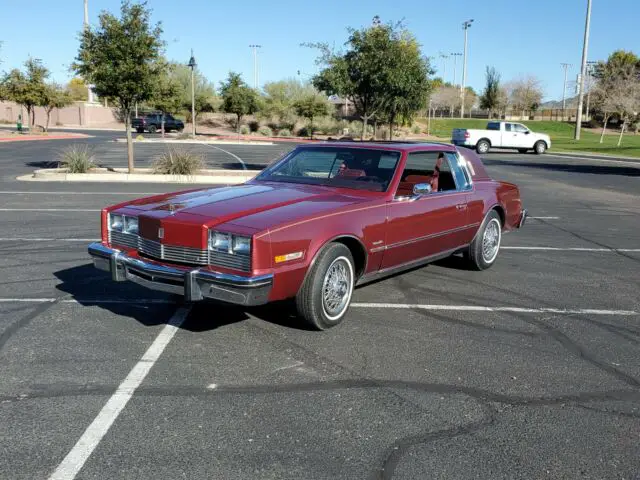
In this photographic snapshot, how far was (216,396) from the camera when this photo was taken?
4.05 metres

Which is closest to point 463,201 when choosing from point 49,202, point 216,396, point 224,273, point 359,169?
point 359,169

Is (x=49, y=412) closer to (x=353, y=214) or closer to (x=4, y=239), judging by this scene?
(x=353, y=214)

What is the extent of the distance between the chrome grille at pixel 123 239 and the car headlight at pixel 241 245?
1.09m

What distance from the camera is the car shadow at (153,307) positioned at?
18.1 feet

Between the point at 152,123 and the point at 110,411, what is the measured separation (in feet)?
168

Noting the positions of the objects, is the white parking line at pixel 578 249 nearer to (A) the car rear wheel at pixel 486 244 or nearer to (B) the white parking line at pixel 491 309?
(A) the car rear wheel at pixel 486 244

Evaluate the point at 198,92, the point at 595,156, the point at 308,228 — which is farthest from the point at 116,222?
the point at 198,92

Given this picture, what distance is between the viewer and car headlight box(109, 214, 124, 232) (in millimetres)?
5414

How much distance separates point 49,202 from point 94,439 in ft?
34.9

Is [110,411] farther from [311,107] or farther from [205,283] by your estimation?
[311,107]

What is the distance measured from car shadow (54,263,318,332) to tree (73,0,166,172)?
11.8 m

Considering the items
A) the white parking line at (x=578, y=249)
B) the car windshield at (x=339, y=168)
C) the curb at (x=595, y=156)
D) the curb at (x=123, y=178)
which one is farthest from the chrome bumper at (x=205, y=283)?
the curb at (x=595, y=156)

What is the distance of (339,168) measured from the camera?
20.7ft

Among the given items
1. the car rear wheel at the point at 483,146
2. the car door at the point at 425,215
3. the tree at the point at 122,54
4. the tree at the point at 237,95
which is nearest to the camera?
the car door at the point at 425,215
